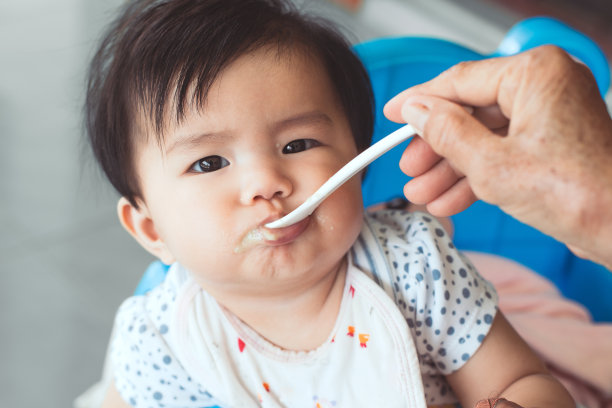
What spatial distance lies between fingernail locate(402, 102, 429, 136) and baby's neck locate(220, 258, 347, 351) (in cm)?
25

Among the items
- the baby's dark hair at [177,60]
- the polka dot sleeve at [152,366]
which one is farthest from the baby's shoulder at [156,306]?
the baby's dark hair at [177,60]

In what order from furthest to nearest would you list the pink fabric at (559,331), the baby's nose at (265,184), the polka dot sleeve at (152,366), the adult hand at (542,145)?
the pink fabric at (559,331) < the polka dot sleeve at (152,366) < the baby's nose at (265,184) < the adult hand at (542,145)

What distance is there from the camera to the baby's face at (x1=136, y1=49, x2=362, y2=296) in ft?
2.06

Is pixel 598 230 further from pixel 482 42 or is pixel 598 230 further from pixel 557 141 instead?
pixel 482 42

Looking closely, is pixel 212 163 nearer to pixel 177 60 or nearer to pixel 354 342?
pixel 177 60

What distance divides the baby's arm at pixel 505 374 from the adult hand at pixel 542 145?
0.22m

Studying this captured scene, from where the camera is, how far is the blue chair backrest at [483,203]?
1.00 m

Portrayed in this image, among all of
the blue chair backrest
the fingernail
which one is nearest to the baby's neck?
the fingernail

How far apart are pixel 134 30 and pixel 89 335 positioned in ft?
2.49

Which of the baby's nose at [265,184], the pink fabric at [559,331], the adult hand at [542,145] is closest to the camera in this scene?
the adult hand at [542,145]

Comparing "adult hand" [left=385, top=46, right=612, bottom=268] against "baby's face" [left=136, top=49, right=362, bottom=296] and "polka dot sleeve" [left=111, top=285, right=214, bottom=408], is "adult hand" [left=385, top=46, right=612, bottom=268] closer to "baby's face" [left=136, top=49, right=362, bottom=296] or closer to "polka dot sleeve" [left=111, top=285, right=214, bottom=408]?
"baby's face" [left=136, top=49, right=362, bottom=296]

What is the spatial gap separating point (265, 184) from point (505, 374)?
0.96ft

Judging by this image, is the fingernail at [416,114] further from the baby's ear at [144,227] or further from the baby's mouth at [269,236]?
the baby's ear at [144,227]

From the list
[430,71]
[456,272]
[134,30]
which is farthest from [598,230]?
[430,71]
